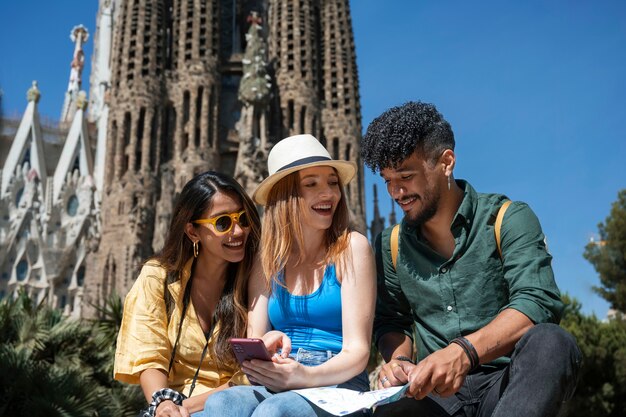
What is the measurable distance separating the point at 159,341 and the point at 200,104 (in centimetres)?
2612

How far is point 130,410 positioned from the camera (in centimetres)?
986

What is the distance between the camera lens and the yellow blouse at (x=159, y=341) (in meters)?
3.30

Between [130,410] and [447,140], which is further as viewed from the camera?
[130,410]

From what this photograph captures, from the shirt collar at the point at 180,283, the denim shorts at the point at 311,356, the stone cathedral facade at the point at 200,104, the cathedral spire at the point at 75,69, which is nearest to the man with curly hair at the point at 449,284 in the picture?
the denim shorts at the point at 311,356

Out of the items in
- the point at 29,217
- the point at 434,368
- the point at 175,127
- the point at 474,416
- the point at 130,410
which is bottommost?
the point at 130,410

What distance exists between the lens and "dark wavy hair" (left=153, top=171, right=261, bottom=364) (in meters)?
3.41

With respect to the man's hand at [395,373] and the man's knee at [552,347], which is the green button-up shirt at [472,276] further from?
the man's hand at [395,373]

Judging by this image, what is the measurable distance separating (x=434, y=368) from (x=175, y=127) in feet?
88.0

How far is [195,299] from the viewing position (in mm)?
3621

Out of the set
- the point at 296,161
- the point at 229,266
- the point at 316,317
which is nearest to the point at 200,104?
the point at 229,266

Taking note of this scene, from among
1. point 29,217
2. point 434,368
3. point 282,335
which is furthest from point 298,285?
point 29,217

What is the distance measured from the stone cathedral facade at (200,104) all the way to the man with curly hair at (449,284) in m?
22.0

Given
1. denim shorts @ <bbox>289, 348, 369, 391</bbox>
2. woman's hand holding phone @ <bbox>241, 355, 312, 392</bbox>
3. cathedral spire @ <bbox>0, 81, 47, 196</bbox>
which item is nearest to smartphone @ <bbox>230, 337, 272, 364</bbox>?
woman's hand holding phone @ <bbox>241, 355, 312, 392</bbox>

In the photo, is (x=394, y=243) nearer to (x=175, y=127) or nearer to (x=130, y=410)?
(x=130, y=410)
